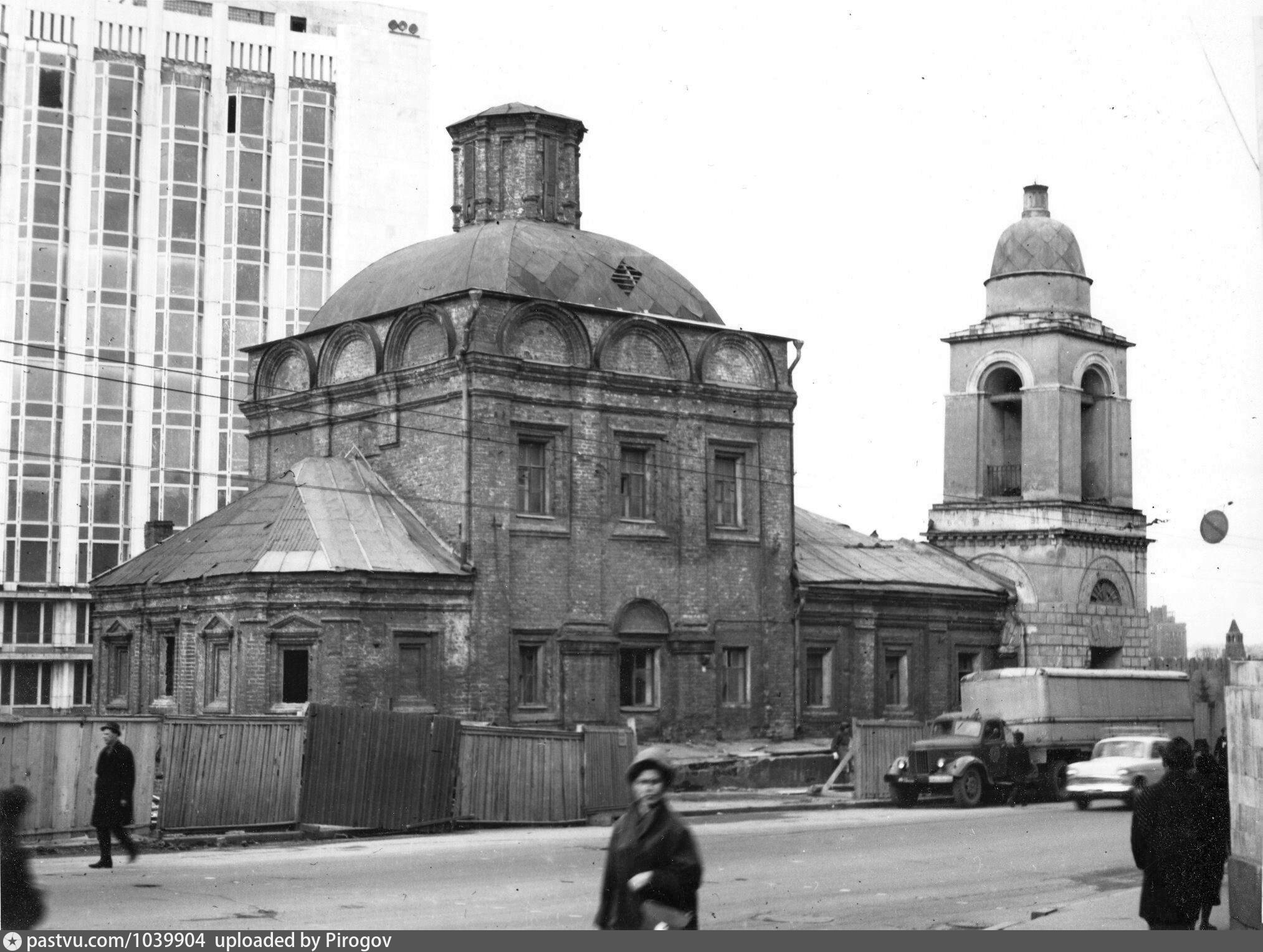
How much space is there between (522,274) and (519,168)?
14.5ft

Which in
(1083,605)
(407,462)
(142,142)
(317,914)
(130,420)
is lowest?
(317,914)

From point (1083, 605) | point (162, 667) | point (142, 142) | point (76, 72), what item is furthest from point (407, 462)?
point (142, 142)

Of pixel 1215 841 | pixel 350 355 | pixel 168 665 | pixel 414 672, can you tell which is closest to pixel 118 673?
pixel 168 665

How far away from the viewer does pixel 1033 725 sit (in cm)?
3247

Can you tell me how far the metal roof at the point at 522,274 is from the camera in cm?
3597

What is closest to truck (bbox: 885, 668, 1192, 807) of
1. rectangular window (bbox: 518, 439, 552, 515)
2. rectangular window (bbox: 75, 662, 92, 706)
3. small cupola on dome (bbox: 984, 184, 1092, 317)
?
rectangular window (bbox: 518, 439, 552, 515)

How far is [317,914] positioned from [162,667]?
21.3 metres

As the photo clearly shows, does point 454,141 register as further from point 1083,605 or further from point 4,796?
point 4,796

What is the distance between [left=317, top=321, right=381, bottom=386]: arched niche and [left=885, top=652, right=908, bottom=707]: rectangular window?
45.8ft

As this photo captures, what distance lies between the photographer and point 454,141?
40.5 m

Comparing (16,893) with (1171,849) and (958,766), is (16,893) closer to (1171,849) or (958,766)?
(1171,849)

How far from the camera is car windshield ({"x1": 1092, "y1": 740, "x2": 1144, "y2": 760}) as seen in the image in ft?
94.5

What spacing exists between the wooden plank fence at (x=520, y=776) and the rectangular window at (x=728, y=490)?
12349 mm

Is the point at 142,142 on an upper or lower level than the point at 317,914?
upper
